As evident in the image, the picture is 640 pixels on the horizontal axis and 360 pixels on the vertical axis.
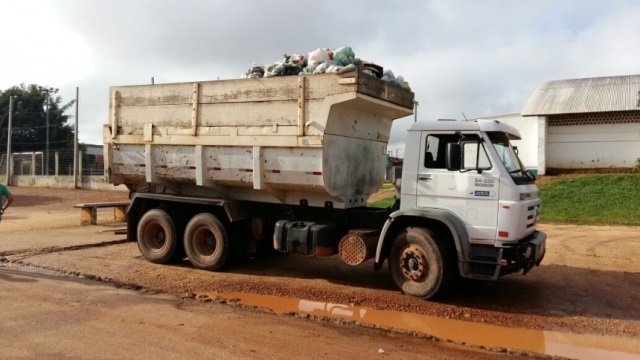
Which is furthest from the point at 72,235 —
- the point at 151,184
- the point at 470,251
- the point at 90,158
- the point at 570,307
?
the point at 90,158

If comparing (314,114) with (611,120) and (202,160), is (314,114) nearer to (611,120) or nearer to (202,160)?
(202,160)

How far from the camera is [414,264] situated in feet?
22.8

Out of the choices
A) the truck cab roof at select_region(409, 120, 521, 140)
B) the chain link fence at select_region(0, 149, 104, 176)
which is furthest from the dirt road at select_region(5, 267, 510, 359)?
the chain link fence at select_region(0, 149, 104, 176)

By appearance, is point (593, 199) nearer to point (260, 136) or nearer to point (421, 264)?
point (421, 264)

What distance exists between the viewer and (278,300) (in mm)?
7016

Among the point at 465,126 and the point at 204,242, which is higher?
the point at 465,126

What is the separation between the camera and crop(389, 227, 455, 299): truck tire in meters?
6.70

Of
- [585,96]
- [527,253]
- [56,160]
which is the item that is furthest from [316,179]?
[56,160]

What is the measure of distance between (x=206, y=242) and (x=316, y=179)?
8.75ft

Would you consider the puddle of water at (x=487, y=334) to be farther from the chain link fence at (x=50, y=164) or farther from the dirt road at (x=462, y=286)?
the chain link fence at (x=50, y=164)

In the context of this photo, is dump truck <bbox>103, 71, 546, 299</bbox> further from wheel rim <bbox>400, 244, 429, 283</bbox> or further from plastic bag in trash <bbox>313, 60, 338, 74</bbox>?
plastic bag in trash <bbox>313, 60, 338, 74</bbox>

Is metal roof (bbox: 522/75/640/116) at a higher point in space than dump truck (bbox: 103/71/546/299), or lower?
higher

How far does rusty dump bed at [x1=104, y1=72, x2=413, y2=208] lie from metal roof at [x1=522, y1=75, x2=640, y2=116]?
19198mm

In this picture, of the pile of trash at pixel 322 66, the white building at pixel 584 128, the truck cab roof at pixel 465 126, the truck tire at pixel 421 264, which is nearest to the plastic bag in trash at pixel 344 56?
the pile of trash at pixel 322 66
